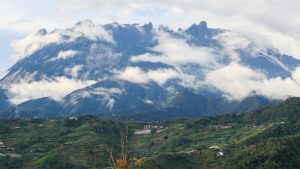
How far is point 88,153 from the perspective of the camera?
98.1 feet

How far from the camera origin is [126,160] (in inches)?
1141

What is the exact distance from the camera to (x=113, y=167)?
3031 centimetres

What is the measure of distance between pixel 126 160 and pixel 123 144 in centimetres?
93

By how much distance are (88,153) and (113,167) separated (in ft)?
5.51

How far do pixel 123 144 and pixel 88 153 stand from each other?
2.41m

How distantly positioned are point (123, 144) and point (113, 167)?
2.22 metres

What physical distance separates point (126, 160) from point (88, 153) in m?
2.39
